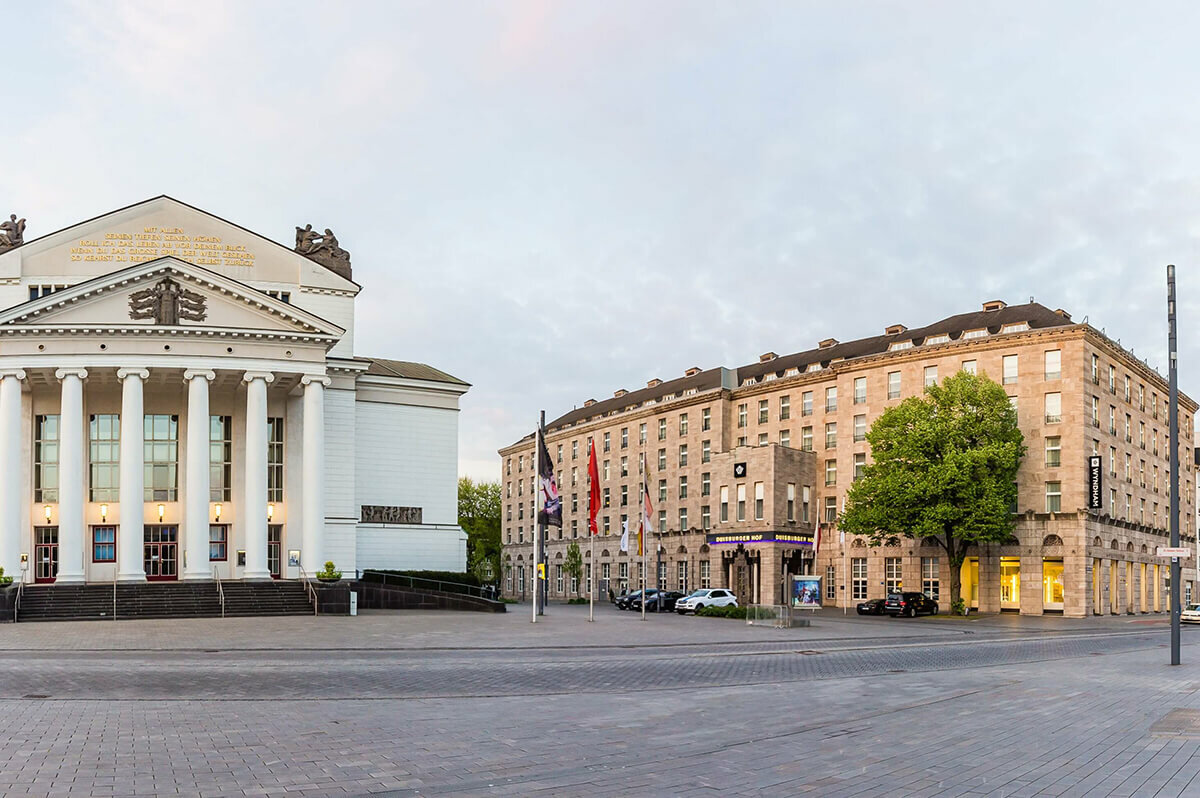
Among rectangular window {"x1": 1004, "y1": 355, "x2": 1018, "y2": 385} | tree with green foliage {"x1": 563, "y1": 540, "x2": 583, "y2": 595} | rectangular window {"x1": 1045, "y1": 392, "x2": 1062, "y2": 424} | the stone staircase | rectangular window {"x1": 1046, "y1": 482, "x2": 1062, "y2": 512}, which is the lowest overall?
tree with green foliage {"x1": 563, "y1": 540, "x2": 583, "y2": 595}

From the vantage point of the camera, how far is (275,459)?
5438 centimetres

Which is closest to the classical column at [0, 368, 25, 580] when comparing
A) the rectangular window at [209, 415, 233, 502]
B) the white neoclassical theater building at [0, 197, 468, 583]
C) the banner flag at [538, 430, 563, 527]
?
the white neoclassical theater building at [0, 197, 468, 583]

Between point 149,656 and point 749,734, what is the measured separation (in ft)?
57.9

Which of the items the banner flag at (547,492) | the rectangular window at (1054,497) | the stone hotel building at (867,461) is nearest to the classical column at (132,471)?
the banner flag at (547,492)

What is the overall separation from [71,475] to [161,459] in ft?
19.0

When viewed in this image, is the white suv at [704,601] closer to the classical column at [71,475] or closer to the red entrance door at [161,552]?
the red entrance door at [161,552]

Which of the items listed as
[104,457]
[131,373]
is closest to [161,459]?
[104,457]

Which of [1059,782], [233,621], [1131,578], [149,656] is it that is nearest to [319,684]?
[149,656]

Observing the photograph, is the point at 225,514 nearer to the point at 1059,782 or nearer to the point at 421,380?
the point at 421,380

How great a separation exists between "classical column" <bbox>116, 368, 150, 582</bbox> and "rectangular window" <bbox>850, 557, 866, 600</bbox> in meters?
48.1

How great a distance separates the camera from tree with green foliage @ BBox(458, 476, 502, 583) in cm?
13262

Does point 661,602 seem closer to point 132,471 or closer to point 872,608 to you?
point 872,608

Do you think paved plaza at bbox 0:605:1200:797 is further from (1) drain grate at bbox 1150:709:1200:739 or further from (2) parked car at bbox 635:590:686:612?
(2) parked car at bbox 635:590:686:612

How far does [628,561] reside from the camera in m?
91.8
